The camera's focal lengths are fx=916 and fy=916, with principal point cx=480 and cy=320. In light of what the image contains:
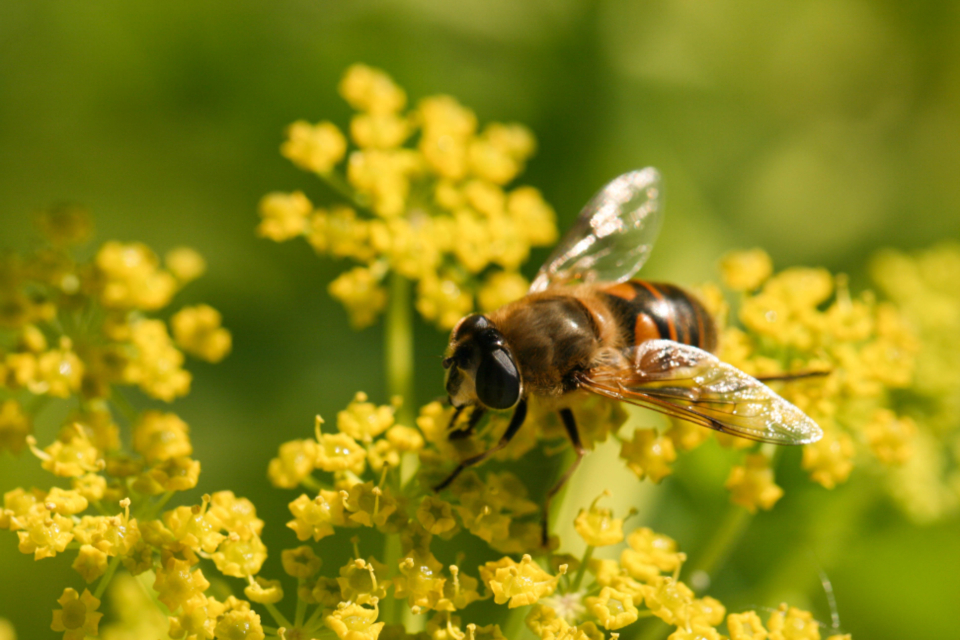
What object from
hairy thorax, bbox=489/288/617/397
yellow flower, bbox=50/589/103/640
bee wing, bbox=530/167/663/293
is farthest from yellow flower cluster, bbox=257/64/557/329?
yellow flower, bbox=50/589/103/640

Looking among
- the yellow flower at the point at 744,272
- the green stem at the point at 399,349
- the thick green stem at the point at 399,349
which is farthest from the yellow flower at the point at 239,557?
the yellow flower at the point at 744,272

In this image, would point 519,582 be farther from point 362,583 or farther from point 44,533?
point 44,533

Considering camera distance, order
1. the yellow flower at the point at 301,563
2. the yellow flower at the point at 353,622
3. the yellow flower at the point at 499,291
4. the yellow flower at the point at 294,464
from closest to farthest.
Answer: the yellow flower at the point at 353,622 < the yellow flower at the point at 301,563 < the yellow flower at the point at 294,464 < the yellow flower at the point at 499,291

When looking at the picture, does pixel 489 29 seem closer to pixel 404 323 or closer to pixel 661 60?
pixel 661 60

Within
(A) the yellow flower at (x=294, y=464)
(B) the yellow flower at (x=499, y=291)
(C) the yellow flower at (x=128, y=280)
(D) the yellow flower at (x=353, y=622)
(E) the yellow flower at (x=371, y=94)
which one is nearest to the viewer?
(D) the yellow flower at (x=353, y=622)

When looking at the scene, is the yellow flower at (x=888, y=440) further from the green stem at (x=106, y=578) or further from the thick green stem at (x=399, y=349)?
the green stem at (x=106, y=578)

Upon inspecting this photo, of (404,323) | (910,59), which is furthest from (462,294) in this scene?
(910,59)

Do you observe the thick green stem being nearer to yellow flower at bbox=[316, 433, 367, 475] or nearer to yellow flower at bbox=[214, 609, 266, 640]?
yellow flower at bbox=[316, 433, 367, 475]

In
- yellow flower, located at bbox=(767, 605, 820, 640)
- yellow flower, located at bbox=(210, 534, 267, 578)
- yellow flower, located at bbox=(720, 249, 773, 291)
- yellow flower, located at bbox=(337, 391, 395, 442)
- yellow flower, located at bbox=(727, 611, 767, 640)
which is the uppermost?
yellow flower, located at bbox=(720, 249, 773, 291)
